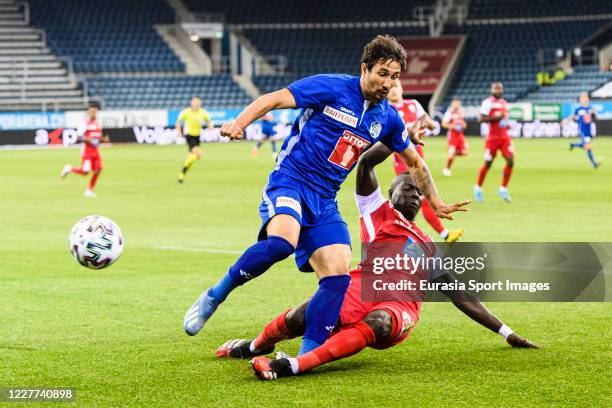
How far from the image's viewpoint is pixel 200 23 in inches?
2205

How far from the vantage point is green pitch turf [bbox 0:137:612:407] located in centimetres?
593

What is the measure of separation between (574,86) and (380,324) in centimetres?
4811

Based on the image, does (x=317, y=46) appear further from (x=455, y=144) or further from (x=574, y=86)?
(x=455, y=144)

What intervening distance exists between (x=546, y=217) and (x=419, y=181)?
9912mm

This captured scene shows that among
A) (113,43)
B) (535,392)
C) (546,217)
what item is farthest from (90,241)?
(113,43)

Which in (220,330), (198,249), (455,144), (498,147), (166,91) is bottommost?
(166,91)

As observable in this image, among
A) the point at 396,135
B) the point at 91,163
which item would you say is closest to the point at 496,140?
the point at 91,163

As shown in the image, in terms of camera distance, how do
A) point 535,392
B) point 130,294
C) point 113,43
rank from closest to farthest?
point 535,392 → point 130,294 → point 113,43

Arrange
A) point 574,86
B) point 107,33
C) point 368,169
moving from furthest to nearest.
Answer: point 107,33 < point 574,86 < point 368,169

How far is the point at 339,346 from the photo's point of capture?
247 inches

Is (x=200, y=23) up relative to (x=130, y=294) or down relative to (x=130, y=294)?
down

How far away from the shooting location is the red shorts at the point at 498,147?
1965 centimetres

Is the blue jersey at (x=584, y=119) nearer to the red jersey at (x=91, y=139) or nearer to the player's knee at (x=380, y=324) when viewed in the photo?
the red jersey at (x=91, y=139)

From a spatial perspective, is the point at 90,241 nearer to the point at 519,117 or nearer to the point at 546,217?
the point at 546,217
